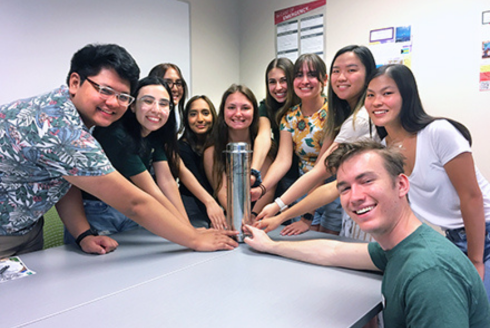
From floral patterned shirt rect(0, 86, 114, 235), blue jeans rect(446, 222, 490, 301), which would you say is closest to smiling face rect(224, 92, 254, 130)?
floral patterned shirt rect(0, 86, 114, 235)

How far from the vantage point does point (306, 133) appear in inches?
82.2

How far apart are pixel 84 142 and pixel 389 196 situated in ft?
2.86

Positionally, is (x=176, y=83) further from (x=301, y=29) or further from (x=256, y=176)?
(x=301, y=29)

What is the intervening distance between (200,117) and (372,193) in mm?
1530

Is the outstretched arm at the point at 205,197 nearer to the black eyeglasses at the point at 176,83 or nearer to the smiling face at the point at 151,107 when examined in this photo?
the smiling face at the point at 151,107

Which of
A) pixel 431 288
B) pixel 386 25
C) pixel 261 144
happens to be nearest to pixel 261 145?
pixel 261 144

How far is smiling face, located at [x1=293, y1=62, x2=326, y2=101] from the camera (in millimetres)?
2072

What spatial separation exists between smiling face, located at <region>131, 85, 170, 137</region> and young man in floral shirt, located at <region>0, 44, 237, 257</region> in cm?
33

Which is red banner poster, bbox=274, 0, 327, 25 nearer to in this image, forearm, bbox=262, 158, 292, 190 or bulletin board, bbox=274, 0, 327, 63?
bulletin board, bbox=274, 0, 327, 63

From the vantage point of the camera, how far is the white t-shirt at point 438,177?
1.31 meters

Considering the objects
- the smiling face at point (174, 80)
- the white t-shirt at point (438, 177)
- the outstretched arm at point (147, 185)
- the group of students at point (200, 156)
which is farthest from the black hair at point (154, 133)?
the white t-shirt at point (438, 177)

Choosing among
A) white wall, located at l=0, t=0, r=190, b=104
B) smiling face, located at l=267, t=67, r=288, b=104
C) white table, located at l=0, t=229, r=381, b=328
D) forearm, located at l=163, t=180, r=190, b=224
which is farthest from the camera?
white wall, located at l=0, t=0, r=190, b=104

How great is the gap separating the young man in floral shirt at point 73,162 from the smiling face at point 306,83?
3.38 feet

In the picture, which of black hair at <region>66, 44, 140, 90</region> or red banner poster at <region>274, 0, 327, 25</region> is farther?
red banner poster at <region>274, 0, 327, 25</region>
